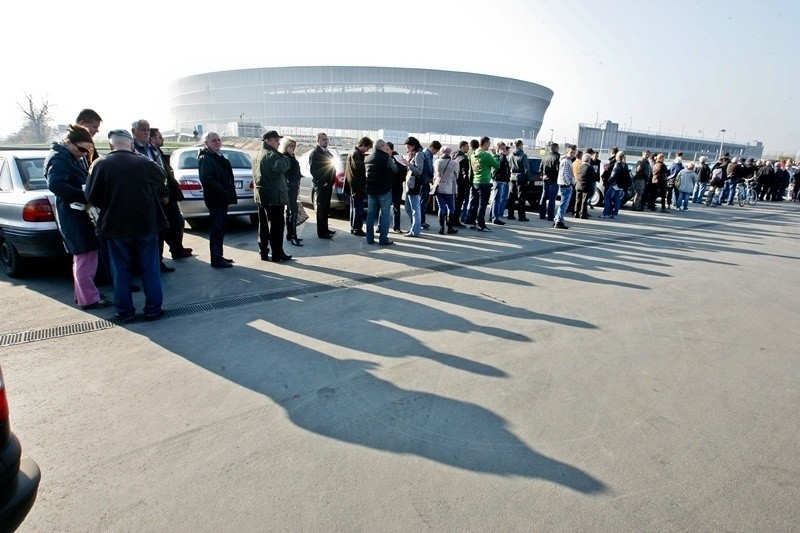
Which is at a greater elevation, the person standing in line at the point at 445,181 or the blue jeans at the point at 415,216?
the person standing in line at the point at 445,181

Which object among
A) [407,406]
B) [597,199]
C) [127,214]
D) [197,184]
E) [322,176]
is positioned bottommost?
[407,406]

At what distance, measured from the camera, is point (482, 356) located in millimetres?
3965

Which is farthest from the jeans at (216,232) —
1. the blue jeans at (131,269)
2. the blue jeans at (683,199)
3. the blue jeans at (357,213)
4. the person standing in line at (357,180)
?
the blue jeans at (683,199)

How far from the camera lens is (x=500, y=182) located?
10906 mm

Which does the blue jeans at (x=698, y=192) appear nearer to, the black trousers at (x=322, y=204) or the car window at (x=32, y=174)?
the black trousers at (x=322, y=204)

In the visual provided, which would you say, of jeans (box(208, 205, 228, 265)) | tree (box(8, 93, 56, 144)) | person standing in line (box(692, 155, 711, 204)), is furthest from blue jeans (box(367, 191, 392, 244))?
tree (box(8, 93, 56, 144))

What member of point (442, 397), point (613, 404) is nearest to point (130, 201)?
point (442, 397)

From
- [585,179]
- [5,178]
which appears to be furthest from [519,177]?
[5,178]

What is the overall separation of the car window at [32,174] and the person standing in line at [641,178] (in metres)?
15.7

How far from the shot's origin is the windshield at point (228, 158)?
29.3 ft

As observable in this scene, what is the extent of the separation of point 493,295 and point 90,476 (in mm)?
4446

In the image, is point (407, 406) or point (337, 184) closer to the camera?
point (407, 406)

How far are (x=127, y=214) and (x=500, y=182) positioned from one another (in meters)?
8.53

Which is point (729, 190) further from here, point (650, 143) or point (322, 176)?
point (650, 143)
